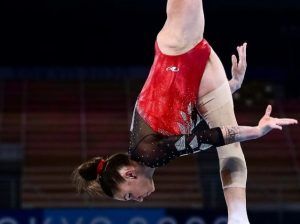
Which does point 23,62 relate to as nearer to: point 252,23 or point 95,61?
point 95,61

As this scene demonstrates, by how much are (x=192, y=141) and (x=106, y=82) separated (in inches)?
298

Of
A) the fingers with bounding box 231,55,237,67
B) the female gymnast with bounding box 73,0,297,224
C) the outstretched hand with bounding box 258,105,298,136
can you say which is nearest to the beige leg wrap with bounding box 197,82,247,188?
the female gymnast with bounding box 73,0,297,224

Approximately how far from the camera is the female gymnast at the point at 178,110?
2.84 meters

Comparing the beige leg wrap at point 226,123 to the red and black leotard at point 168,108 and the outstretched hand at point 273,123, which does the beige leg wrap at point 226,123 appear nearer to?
the red and black leotard at point 168,108

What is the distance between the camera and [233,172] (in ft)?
9.54

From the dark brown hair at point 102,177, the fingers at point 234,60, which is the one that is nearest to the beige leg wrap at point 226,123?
the fingers at point 234,60

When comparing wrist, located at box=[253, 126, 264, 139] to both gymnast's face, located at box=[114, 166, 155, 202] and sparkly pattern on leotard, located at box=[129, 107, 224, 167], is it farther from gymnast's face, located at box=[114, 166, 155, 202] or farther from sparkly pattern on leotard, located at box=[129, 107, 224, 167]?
gymnast's face, located at box=[114, 166, 155, 202]

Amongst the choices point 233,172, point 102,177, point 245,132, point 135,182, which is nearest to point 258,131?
point 245,132

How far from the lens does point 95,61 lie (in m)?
9.80

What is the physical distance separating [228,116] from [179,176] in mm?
5618

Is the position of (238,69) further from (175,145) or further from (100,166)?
(100,166)

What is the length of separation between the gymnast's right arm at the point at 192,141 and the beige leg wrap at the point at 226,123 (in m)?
0.26

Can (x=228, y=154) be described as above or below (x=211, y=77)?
below

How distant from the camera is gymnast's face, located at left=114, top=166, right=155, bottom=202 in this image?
9.32 ft
